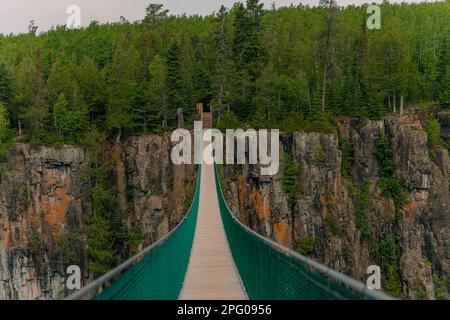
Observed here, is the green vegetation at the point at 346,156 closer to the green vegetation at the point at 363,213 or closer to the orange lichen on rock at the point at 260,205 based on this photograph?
the green vegetation at the point at 363,213

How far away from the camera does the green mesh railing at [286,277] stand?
403cm

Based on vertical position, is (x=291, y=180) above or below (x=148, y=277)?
below

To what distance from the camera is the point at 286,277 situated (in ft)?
19.3

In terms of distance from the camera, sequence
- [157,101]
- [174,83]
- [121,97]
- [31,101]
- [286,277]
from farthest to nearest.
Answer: [31,101] → [174,83] → [121,97] → [157,101] → [286,277]

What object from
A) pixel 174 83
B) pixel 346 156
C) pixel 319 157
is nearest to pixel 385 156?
pixel 346 156

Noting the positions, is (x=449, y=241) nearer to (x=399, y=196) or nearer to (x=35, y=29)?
(x=399, y=196)

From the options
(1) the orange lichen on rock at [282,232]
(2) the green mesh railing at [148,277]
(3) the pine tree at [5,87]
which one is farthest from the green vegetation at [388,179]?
(2) the green mesh railing at [148,277]

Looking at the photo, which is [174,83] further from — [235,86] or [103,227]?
[103,227]

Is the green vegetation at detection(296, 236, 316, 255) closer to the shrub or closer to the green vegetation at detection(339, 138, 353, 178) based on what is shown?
the green vegetation at detection(339, 138, 353, 178)

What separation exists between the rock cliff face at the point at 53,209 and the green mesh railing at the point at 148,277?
42.4 meters

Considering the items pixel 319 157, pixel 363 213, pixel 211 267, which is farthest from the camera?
pixel 363 213

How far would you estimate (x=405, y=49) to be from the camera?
63.1 m

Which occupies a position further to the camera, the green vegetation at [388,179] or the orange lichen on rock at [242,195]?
the green vegetation at [388,179]

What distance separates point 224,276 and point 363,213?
44734mm
